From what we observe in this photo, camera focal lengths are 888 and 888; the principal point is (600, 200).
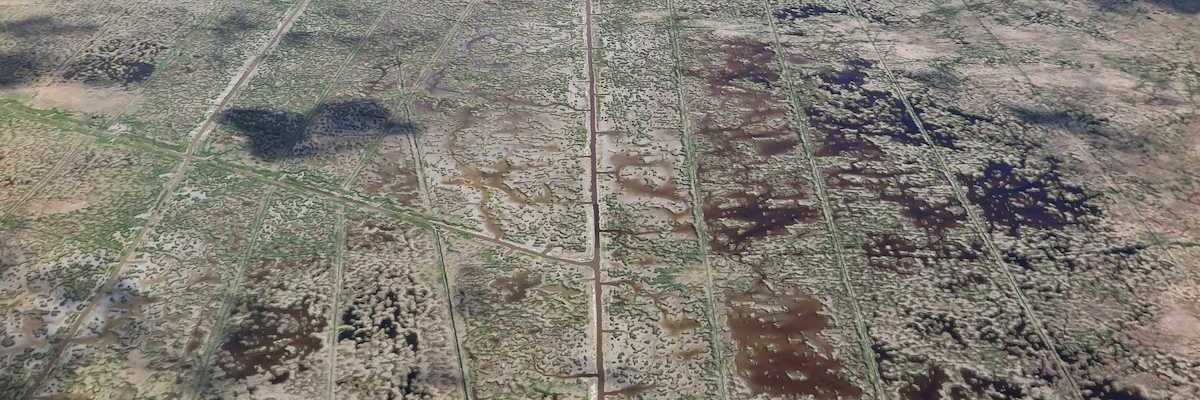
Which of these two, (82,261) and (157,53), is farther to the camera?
(157,53)

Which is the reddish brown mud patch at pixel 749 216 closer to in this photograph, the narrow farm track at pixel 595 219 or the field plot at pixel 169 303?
the narrow farm track at pixel 595 219

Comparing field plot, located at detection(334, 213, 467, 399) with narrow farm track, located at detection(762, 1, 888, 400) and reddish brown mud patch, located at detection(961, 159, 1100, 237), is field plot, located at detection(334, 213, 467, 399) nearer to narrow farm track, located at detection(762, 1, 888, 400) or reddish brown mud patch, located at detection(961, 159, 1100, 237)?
narrow farm track, located at detection(762, 1, 888, 400)

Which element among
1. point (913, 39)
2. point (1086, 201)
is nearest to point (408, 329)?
point (1086, 201)

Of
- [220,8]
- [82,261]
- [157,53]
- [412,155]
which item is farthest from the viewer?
[220,8]

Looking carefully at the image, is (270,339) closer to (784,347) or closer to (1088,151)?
(784,347)

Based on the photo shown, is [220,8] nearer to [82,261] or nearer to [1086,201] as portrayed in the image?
[82,261]

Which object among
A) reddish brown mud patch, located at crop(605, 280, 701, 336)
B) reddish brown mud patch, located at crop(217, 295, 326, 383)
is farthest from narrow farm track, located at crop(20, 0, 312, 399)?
reddish brown mud patch, located at crop(605, 280, 701, 336)

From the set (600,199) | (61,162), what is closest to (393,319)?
(600,199)
